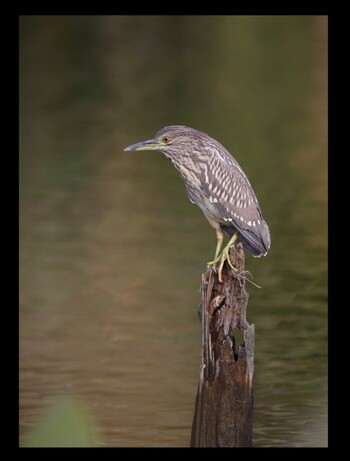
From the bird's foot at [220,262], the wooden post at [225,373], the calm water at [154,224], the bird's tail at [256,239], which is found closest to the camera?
the wooden post at [225,373]

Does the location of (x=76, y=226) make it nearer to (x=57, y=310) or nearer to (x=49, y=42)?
(x=57, y=310)

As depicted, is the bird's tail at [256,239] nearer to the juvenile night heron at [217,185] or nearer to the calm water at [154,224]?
the juvenile night heron at [217,185]

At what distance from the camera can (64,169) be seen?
1388 cm

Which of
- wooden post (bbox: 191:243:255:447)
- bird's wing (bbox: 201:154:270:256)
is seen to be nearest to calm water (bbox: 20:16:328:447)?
wooden post (bbox: 191:243:255:447)

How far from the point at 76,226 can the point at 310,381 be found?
13.9ft

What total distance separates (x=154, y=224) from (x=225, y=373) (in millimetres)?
6046

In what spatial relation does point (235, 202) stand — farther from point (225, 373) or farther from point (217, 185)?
point (225, 373)

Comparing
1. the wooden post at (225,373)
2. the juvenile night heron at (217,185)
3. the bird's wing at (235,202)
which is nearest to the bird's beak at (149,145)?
the juvenile night heron at (217,185)

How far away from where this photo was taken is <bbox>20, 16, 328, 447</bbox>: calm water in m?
8.15

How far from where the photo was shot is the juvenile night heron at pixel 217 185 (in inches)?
256

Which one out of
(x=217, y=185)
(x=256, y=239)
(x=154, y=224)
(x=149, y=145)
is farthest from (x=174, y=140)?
(x=154, y=224)

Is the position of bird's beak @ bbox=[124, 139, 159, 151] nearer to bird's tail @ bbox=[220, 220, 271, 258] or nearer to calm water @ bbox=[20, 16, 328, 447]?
bird's tail @ bbox=[220, 220, 271, 258]

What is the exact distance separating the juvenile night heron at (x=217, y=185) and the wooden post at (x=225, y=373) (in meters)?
0.56
